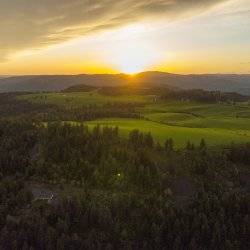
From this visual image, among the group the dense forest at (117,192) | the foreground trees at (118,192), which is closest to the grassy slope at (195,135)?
the dense forest at (117,192)

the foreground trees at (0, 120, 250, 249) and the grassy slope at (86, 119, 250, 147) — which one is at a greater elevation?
the grassy slope at (86, 119, 250, 147)

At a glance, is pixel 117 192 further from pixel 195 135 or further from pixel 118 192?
pixel 195 135

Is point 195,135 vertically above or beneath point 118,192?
above

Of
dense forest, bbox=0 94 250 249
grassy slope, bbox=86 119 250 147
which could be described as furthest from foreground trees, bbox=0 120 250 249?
grassy slope, bbox=86 119 250 147

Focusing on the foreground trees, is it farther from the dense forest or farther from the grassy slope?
the grassy slope

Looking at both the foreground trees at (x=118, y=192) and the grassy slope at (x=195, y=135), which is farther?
the grassy slope at (x=195, y=135)

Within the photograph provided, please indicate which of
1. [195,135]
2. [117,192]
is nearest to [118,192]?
[117,192]

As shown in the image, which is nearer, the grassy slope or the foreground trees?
the foreground trees

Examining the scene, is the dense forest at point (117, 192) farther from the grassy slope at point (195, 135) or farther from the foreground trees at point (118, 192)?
the grassy slope at point (195, 135)

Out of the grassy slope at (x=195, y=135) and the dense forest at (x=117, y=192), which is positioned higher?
the grassy slope at (x=195, y=135)

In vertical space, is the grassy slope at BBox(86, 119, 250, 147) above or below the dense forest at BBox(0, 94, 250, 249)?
above
